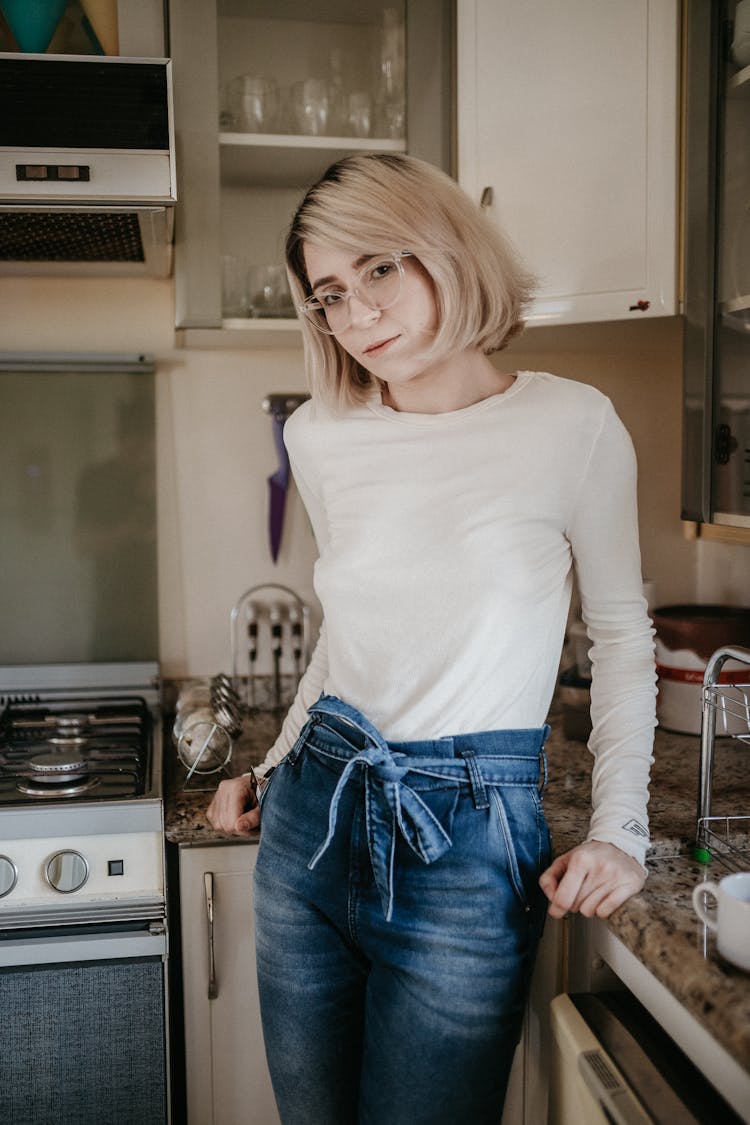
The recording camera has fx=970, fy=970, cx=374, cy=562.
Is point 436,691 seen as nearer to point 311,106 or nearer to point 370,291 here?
point 370,291

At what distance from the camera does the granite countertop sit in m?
0.84

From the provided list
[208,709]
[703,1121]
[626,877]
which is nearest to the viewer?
[703,1121]

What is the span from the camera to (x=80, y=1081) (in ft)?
4.44

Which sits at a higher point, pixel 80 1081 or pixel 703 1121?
pixel 703 1121

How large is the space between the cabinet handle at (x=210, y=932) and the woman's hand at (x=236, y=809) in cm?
15

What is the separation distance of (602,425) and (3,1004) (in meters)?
1.10

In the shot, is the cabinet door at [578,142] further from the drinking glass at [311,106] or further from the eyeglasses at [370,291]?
the eyeglasses at [370,291]

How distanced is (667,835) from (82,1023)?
0.84 metres

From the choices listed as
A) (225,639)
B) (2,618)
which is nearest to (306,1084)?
(225,639)

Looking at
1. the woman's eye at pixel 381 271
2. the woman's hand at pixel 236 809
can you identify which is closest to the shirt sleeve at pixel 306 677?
the woman's hand at pixel 236 809

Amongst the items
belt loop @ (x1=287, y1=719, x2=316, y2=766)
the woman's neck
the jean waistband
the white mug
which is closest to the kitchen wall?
the woman's neck

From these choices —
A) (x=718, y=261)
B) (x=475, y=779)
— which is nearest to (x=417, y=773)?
(x=475, y=779)

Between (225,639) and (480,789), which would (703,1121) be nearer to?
(480,789)

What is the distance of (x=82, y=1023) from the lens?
4.42ft
